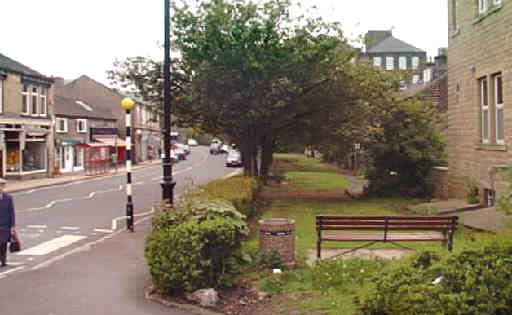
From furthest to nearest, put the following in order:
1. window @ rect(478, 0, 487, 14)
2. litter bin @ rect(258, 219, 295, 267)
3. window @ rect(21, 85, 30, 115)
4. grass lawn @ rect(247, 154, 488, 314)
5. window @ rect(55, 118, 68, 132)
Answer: window @ rect(55, 118, 68, 132) < window @ rect(21, 85, 30, 115) < window @ rect(478, 0, 487, 14) < litter bin @ rect(258, 219, 295, 267) < grass lawn @ rect(247, 154, 488, 314)

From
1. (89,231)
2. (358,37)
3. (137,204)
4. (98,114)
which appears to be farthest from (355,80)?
(98,114)

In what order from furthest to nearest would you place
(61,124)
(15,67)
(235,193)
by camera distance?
(61,124) < (15,67) < (235,193)

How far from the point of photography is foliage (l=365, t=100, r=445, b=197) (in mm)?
25016

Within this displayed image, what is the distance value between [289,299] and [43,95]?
3559 centimetres

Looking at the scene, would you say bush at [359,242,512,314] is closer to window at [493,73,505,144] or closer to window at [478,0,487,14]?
window at [493,73,505,144]

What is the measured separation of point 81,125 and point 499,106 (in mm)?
40647

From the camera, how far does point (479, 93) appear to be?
686 inches

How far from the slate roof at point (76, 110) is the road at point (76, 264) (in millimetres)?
27558

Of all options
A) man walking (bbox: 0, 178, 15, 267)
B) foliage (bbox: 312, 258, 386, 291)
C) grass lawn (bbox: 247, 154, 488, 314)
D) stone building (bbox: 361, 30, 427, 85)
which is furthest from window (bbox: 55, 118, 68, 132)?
stone building (bbox: 361, 30, 427, 85)

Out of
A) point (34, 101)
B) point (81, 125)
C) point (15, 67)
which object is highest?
point (15, 67)

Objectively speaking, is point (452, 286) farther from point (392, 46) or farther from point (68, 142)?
point (392, 46)

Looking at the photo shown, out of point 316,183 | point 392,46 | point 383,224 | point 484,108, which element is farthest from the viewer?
point 392,46

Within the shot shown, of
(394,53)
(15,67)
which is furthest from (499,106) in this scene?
(394,53)

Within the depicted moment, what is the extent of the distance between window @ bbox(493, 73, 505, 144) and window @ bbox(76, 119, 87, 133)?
39.3 m
